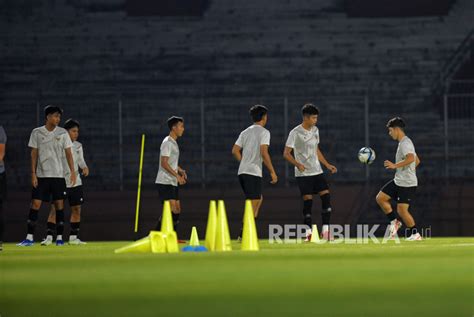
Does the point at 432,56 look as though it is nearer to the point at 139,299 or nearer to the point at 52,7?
the point at 52,7

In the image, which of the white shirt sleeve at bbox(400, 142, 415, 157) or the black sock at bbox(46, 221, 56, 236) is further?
the black sock at bbox(46, 221, 56, 236)

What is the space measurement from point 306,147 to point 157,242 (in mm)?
4229

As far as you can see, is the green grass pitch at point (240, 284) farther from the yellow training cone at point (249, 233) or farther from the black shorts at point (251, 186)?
the black shorts at point (251, 186)

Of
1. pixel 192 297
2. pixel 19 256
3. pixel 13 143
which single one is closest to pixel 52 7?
pixel 13 143

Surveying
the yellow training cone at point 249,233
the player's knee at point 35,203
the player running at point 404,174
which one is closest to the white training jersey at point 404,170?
the player running at point 404,174

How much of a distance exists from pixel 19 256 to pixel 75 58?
64.6 ft

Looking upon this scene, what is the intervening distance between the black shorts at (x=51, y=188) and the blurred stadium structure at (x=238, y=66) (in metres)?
11.3

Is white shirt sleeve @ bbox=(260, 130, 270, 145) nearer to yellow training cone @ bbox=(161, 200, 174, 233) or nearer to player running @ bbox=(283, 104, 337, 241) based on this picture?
player running @ bbox=(283, 104, 337, 241)

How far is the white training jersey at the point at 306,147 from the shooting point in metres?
18.5

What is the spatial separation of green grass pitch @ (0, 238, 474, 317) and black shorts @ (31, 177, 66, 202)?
455 centimetres

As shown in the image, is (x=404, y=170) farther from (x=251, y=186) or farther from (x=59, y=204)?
(x=59, y=204)

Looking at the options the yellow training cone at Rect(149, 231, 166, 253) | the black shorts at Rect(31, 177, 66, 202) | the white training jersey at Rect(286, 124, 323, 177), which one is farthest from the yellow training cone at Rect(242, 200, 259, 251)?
the black shorts at Rect(31, 177, 66, 202)

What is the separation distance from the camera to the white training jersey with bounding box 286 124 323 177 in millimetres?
18516

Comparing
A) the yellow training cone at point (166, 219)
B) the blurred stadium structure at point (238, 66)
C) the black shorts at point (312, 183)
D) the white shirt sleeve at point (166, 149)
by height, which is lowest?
the yellow training cone at point (166, 219)
